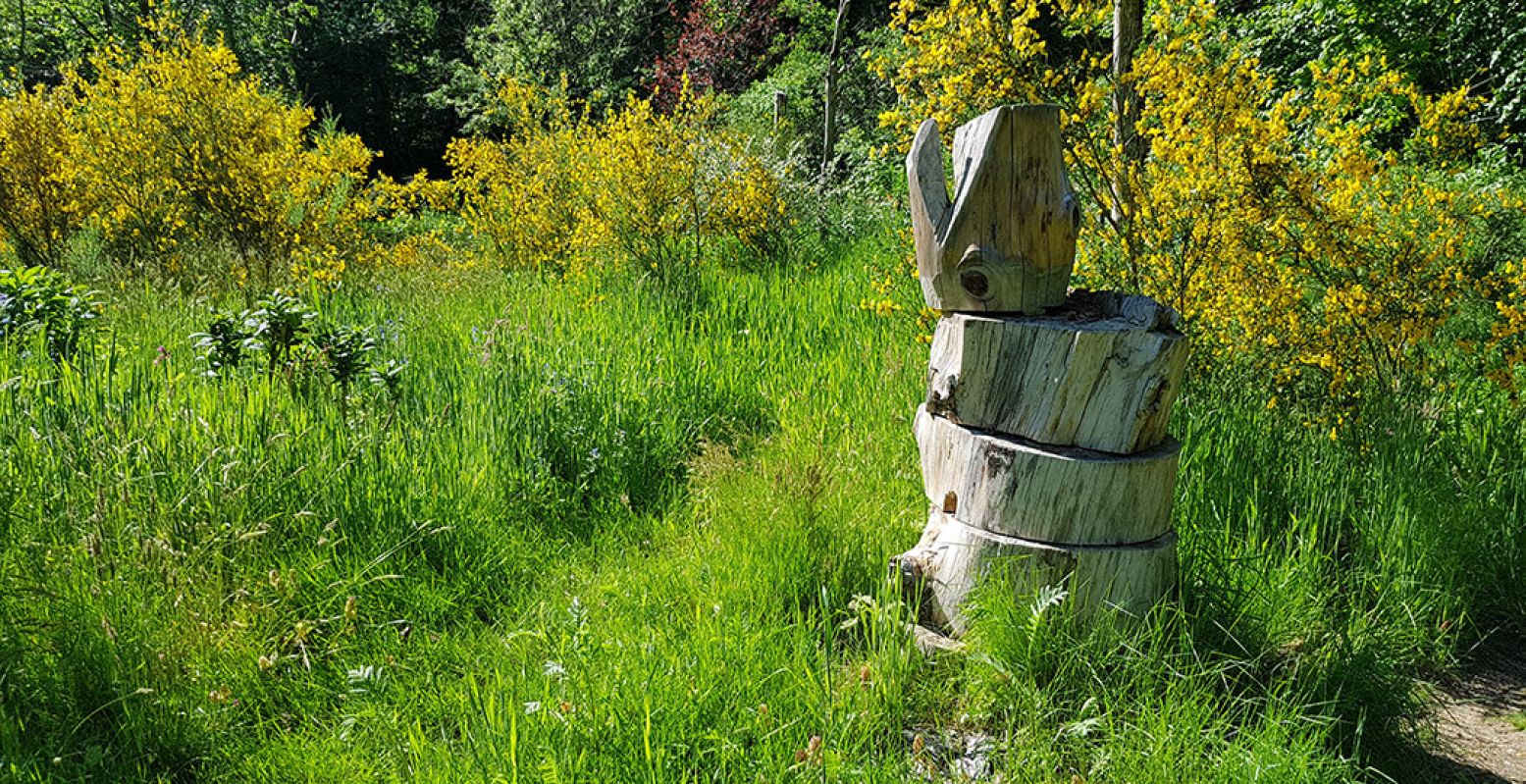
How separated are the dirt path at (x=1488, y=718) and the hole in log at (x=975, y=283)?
5.09 feet

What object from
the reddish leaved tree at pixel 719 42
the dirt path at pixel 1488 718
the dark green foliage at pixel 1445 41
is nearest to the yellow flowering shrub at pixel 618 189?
the dirt path at pixel 1488 718

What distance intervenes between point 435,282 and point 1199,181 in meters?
4.68

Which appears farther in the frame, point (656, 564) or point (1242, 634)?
point (656, 564)

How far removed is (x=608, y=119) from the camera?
273 inches

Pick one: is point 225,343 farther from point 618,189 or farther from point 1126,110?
point 1126,110

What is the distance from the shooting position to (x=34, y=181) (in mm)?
7262

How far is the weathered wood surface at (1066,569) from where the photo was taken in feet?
6.97

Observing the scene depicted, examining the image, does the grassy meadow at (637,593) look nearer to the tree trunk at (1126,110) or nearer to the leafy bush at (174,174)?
the tree trunk at (1126,110)

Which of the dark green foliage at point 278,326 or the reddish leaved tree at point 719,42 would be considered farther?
the reddish leaved tree at point 719,42

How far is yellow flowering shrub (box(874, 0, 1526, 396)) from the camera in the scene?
10.7 feet

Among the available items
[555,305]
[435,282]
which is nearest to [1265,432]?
[555,305]

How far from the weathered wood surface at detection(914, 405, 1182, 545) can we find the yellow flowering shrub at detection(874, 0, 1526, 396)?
1.50 metres

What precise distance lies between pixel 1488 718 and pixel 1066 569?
1333mm

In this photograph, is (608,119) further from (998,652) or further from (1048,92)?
(998,652)
